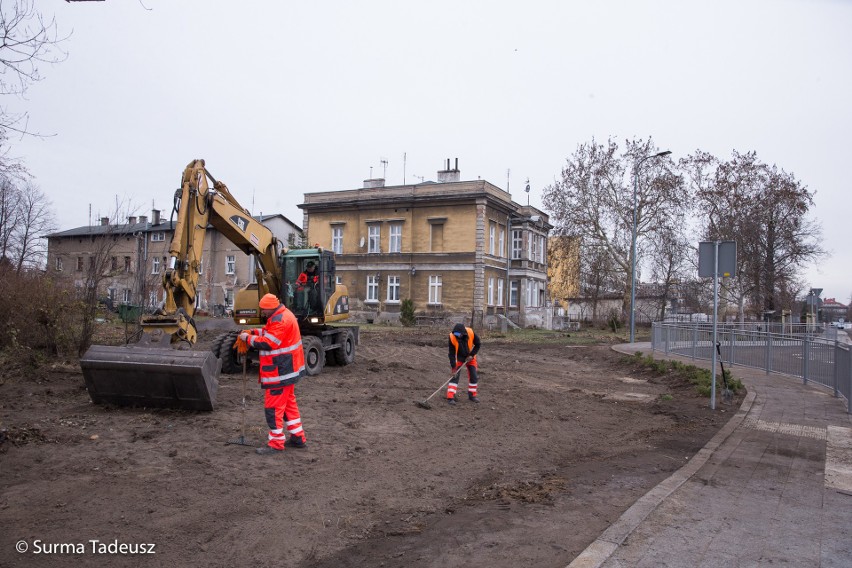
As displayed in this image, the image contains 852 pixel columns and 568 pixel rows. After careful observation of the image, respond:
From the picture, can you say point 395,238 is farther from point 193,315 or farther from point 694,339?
point 193,315

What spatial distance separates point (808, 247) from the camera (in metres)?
43.5

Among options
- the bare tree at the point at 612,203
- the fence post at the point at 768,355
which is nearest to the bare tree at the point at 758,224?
the bare tree at the point at 612,203

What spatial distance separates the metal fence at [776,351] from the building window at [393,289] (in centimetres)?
2235

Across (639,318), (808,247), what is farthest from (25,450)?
(639,318)

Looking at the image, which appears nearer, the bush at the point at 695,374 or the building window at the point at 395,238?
the bush at the point at 695,374

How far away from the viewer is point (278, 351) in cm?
798

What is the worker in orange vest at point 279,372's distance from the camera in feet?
25.7

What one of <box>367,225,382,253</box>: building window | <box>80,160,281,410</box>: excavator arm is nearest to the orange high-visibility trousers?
<box>80,160,281,410</box>: excavator arm

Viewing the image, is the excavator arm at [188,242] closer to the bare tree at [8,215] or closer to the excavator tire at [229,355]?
the excavator tire at [229,355]

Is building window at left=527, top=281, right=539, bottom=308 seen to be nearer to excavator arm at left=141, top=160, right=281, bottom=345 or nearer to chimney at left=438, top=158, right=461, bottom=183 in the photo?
chimney at left=438, top=158, right=461, bottom=183

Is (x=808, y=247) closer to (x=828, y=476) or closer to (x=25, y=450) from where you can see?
(x=828, y=476)

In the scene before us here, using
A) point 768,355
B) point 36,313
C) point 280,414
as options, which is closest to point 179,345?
point 280,414

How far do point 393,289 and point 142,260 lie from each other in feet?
96.2

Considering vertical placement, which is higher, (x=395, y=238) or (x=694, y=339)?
(x=395, y=238)
